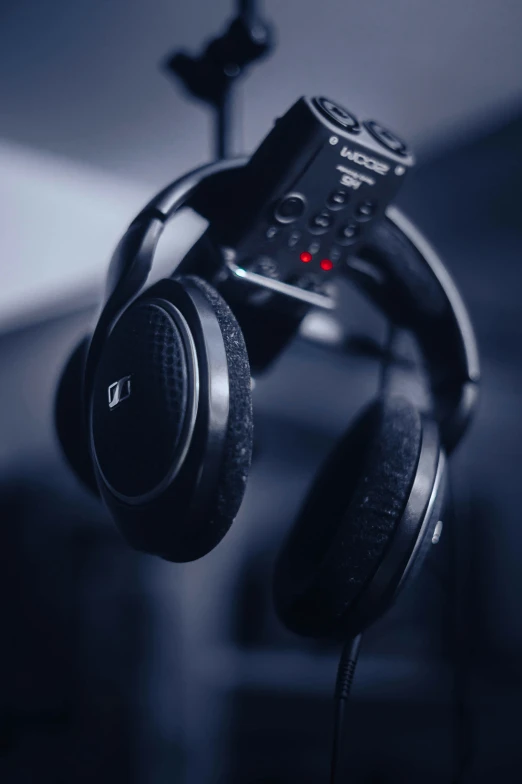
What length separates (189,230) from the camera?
5.54 feet

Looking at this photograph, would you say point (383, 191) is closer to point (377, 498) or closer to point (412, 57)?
point (377, 498)

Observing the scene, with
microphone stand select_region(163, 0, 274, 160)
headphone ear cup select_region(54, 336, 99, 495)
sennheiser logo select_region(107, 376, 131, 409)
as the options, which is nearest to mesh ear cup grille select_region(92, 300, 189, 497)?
sennheiser logo select_region(107, 376, 131, 409)

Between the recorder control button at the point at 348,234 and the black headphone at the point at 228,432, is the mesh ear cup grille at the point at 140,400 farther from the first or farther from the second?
the recorder control button at the point at 348,234

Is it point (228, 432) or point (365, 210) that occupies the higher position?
point (365, 210)

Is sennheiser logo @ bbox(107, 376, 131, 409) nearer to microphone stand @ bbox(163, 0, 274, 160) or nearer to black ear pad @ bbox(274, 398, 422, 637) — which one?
black ear pad @ bbox(274, 398, 422, 637)

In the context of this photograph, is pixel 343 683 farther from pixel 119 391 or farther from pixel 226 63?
pixel 226 63

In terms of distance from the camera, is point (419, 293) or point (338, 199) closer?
point (338, 199)

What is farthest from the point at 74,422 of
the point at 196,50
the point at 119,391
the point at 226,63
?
the point at 196,50

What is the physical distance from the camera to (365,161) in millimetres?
490

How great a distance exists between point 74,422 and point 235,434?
9.0 inches

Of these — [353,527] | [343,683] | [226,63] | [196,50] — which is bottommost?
[343,683]

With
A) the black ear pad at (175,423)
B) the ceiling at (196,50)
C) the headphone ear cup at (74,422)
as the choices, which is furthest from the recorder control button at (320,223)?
the ceiling at (196,50)

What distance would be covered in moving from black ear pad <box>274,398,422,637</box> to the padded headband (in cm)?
7

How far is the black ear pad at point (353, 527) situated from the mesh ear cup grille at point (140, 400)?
0.16 metres
